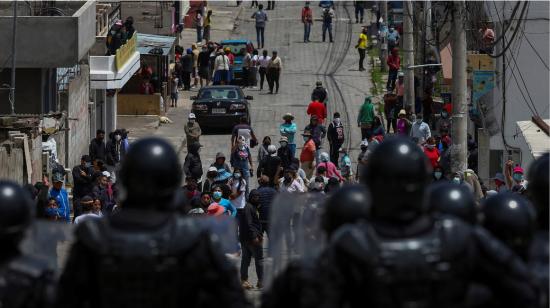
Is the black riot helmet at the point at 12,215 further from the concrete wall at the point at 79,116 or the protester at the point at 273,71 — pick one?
the protester at the point at 273,71

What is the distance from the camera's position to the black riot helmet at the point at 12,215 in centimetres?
729

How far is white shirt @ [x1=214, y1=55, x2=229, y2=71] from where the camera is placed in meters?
42.8

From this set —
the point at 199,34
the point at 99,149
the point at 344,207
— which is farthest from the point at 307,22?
the point at 344,207

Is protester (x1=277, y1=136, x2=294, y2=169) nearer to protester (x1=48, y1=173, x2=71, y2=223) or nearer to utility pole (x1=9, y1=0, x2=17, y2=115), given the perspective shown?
utility pole (x1=9, y1=0, x2=17, y2=115)

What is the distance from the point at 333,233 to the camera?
7648mm

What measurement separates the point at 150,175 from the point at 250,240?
11.9 metres

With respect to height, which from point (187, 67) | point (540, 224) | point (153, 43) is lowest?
point (540, 224)

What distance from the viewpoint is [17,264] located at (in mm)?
7379

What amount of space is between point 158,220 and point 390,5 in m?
47.0

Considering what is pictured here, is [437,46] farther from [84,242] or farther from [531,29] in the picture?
[84,242]

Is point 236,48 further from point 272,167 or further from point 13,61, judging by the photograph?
point 272,167

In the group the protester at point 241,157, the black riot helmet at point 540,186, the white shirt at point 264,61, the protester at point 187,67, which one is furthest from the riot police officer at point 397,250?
the white shirt at point 264,61

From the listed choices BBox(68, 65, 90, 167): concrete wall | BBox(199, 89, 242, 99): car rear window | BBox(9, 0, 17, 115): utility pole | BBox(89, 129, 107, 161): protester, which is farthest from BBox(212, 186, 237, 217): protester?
BBox(199, 89, 242, 99): car rear window

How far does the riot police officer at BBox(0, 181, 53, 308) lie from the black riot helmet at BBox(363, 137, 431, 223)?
57.5 inches
